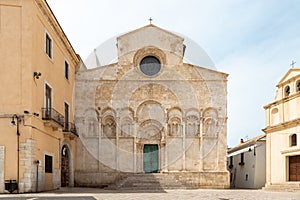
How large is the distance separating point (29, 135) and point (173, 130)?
12517 mm

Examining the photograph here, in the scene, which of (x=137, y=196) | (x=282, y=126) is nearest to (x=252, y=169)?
(x=282, y=126)

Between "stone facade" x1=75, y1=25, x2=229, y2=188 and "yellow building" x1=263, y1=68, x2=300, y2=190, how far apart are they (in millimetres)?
3143

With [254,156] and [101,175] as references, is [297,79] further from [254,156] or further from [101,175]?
[101,175]

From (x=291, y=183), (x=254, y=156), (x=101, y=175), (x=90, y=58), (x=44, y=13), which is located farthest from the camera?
(x=90, y=58)

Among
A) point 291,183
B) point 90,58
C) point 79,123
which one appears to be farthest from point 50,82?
point 291,183

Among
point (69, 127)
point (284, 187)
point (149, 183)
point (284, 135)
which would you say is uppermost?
point (69, 127)

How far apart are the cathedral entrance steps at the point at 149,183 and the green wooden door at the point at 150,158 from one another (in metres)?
1.48

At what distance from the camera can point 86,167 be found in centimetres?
2681

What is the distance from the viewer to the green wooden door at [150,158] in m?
→ 27.3

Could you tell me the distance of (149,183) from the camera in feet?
79.7

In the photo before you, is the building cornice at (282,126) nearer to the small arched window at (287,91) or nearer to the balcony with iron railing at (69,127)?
the small arched window at (287,91)

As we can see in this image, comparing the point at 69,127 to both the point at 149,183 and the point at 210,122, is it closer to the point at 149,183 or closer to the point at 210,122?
the point at 149,183

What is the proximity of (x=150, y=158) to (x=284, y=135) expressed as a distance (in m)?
9.01

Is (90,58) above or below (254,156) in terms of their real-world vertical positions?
above
